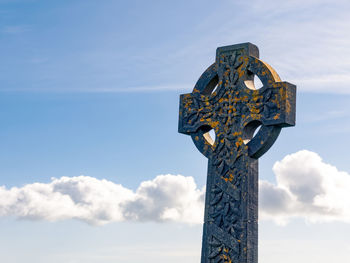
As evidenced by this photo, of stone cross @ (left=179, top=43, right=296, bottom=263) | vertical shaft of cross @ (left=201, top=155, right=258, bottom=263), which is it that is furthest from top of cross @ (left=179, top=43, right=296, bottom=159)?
vertical shaft of cross @ (left=201, top=155, right=258, bottom=263)

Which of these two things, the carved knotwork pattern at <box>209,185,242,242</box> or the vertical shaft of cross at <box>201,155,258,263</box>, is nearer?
the vertical shaft of cross at <box>201,155,258,263</box>

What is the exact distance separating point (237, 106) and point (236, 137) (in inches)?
23.3

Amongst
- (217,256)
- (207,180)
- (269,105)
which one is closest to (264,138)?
(269,105)

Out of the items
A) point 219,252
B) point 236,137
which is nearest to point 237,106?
point 236,137

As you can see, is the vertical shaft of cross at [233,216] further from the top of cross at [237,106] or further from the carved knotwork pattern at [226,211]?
the top of cross at [237,106]

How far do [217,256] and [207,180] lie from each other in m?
1.42

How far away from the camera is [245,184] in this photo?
471 inches

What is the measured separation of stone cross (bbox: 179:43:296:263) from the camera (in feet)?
39.0

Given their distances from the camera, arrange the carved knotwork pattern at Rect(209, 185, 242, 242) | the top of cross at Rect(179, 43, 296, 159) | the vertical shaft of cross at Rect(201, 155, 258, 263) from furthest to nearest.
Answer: the top of cross at Rect(179, 43, 296, 159) → the carved knotwork pattern at Rect(209, 185, 242, 242) → the vertical shaft of cross at Rect(201, 155, 258, 263)

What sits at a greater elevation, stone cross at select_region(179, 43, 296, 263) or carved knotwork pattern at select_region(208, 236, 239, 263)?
stone cross at select_region(179, 43, 296, 263)

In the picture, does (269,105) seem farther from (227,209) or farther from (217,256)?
(217,256)

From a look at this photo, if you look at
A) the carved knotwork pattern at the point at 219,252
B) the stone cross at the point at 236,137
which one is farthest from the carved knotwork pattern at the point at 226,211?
the carved knotwork pattern at the point at 219,252

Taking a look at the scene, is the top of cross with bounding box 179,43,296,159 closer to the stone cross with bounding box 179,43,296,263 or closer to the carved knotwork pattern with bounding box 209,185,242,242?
the stone cross with bounding box 179,43,296,263

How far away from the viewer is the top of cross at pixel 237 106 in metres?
12.0
